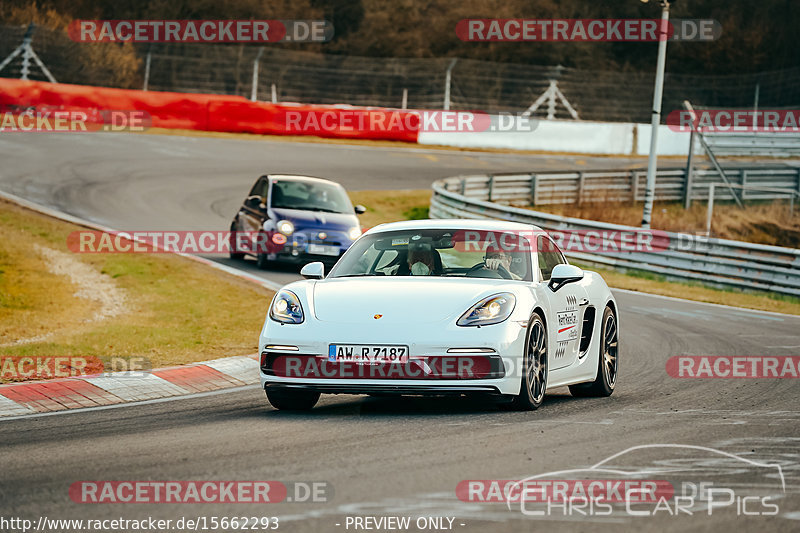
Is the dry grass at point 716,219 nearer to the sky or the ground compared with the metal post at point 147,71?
nearer to the ground

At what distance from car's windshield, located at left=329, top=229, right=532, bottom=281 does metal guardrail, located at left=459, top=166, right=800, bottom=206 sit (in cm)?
1963

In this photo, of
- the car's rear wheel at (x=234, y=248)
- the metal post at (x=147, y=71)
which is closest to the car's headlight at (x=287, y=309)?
the car's rear wheel at (x=234, y=248)

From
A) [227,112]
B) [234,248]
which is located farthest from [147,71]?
[234,248]

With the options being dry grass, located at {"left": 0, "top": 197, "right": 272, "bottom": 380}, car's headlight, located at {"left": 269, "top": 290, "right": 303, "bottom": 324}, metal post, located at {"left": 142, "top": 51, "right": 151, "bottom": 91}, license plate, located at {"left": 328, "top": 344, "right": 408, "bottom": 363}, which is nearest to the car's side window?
license plate, located at {"left": 328, "top": 344, "right": 408, "bottom": 363}

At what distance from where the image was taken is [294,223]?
19219 mm

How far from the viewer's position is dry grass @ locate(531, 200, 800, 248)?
29708 millimetres

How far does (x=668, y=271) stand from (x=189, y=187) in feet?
39.1

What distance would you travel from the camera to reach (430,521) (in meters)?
5.07

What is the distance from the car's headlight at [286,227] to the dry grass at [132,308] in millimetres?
1288

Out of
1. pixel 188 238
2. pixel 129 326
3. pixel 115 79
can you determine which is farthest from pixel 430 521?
pixel 115 79

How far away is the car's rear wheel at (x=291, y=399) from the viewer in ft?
27.7

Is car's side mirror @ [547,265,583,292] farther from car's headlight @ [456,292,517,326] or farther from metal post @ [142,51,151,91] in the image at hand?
metal post @ [142,51,151,91]

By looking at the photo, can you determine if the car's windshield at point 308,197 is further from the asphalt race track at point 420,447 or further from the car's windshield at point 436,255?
the car's windshield at point 436,255

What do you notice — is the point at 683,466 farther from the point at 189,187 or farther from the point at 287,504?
the point at 189,187
